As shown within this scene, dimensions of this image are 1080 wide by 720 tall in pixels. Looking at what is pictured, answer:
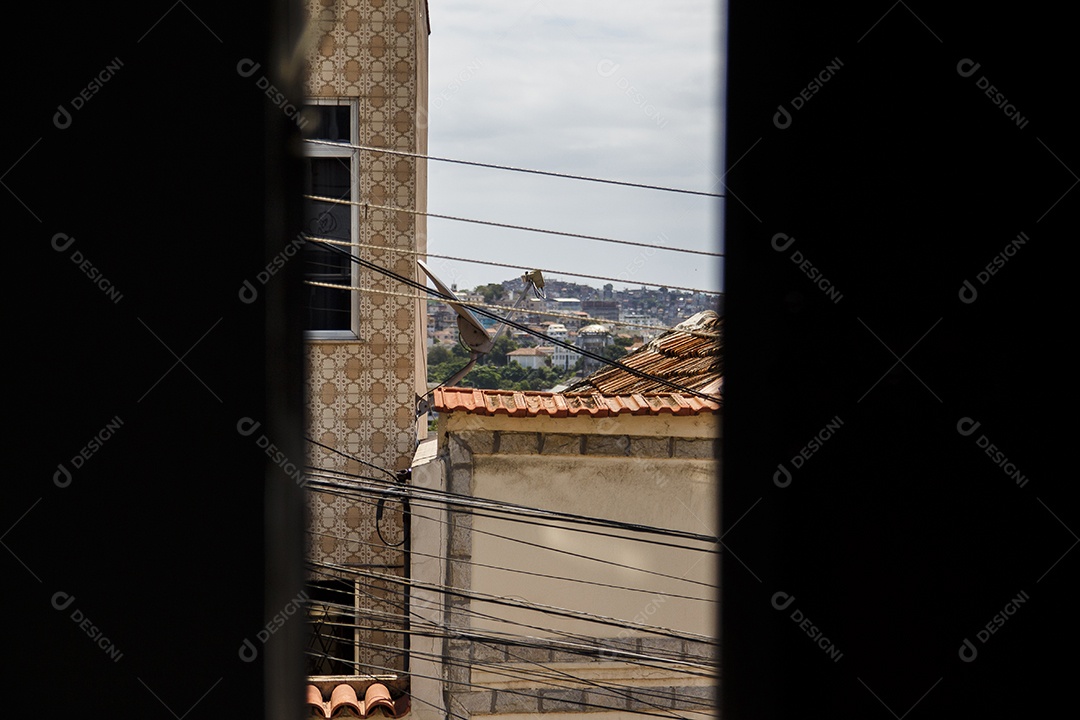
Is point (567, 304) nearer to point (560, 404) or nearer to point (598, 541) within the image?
point (560, 404)

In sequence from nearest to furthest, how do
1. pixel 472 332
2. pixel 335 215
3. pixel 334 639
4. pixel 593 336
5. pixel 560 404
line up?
pixel 560 404 < pixel 593 336 < pixel 334 639 < pixel 335 215 < pixel 472 332

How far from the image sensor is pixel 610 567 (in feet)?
21.5

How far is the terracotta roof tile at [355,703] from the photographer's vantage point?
6.50 metres

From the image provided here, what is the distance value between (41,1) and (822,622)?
957mm

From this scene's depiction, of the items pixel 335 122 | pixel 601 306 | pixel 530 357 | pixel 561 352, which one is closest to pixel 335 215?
pixel 335 122

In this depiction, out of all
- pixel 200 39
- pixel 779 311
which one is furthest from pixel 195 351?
pixel 779 311

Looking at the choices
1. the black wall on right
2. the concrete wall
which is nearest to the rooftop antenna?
the concrete wall

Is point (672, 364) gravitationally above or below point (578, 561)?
above

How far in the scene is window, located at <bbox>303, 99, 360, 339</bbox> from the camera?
25.8 feet

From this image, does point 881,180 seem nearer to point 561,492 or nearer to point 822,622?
point 822,622

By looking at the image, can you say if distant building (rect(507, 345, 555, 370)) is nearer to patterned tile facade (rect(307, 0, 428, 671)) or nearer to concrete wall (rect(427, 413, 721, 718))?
patterned tile facade (rect(307, 0, 428, 671))

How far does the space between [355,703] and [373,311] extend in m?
3.04

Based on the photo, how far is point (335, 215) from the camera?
313 inches

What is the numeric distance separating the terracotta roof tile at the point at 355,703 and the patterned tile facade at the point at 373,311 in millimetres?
1044
